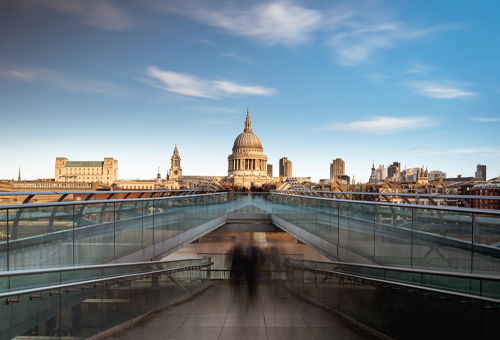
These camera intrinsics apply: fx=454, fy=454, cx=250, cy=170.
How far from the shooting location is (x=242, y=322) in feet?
29.4

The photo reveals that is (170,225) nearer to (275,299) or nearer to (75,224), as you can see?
(275,299)

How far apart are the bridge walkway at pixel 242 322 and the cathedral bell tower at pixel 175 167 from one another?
597 feet

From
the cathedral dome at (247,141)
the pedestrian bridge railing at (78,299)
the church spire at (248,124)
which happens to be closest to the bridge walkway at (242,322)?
the pedestrian bridge railing at (78,299)

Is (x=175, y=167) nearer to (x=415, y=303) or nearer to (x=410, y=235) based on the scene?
(x=410, y=235)

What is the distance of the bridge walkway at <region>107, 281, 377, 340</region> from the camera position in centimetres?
756

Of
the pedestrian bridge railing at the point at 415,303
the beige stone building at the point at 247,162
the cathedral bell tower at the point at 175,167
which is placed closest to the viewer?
the pedestrian bridge railing at the point at 415,303

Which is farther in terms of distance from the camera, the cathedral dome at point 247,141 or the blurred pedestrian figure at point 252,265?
the cathedral dome at point 247,141

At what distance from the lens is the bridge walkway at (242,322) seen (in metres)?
7.56

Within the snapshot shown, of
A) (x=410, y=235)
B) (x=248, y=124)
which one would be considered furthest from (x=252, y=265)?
(x=248, y=124)

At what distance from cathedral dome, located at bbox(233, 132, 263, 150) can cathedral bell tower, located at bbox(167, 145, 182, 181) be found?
3620cm

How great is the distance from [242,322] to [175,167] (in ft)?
618

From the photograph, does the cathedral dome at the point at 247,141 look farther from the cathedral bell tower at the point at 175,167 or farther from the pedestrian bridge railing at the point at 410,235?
the pedestrian bridge railing at the point at 410,235

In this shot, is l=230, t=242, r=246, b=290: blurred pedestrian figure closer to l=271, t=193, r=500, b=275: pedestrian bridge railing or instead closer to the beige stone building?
l=271, t=193, r=500, b=275: pedestrian bridge railing

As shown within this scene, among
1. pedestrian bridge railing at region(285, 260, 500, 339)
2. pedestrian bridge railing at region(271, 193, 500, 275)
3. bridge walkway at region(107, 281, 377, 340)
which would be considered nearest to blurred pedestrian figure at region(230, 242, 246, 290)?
bridge walkway at region(107, 281, 377, 340)
